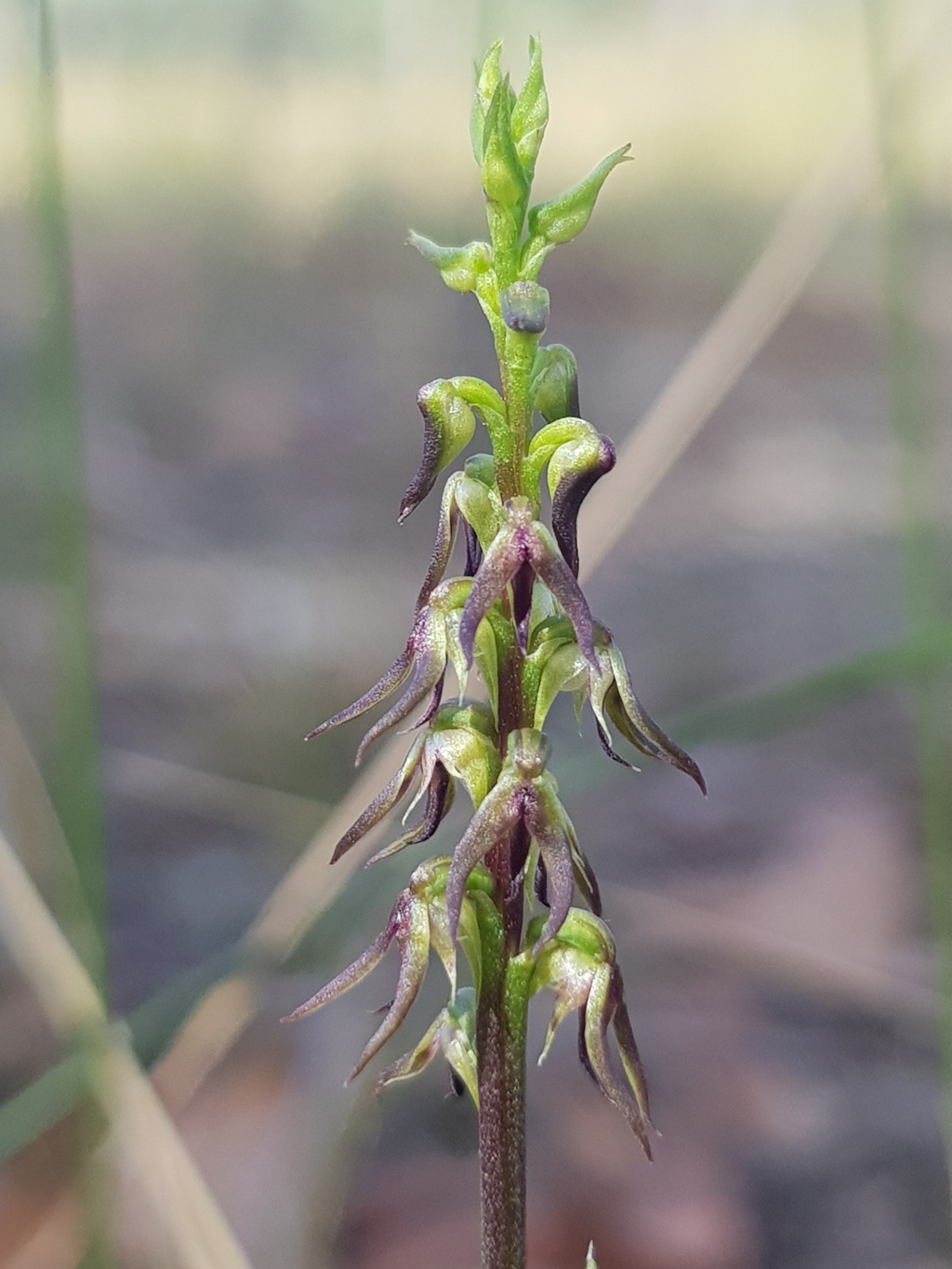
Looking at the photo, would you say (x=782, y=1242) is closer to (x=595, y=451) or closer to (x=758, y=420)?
(x=595, y=451)

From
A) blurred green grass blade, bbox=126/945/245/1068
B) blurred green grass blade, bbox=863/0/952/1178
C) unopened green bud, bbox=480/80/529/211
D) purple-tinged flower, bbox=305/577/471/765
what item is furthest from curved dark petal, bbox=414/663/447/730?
blurred green grass blade, bbox=126/945/245/1068

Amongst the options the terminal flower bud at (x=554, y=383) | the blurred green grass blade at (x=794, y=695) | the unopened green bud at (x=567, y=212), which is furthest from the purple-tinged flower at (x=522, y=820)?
the blurred green grass blade at (x=794, y=695)

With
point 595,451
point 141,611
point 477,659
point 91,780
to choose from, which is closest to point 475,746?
point 477,659

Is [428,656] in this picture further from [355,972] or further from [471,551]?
[355,972]

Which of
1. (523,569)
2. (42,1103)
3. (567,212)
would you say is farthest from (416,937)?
(42,1103)

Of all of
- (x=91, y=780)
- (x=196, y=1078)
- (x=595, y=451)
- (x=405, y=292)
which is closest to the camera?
(x=595, y=451)

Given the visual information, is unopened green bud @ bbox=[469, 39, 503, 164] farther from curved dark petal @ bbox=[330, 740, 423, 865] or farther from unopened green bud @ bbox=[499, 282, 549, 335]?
curved dark petal @ bbox=[330, 740, 423, 865]

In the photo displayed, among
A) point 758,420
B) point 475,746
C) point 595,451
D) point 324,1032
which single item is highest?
point 595,451

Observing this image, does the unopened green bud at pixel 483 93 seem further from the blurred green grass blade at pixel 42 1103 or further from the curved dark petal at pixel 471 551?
the blurred green grass blade at pixel 42 1103
